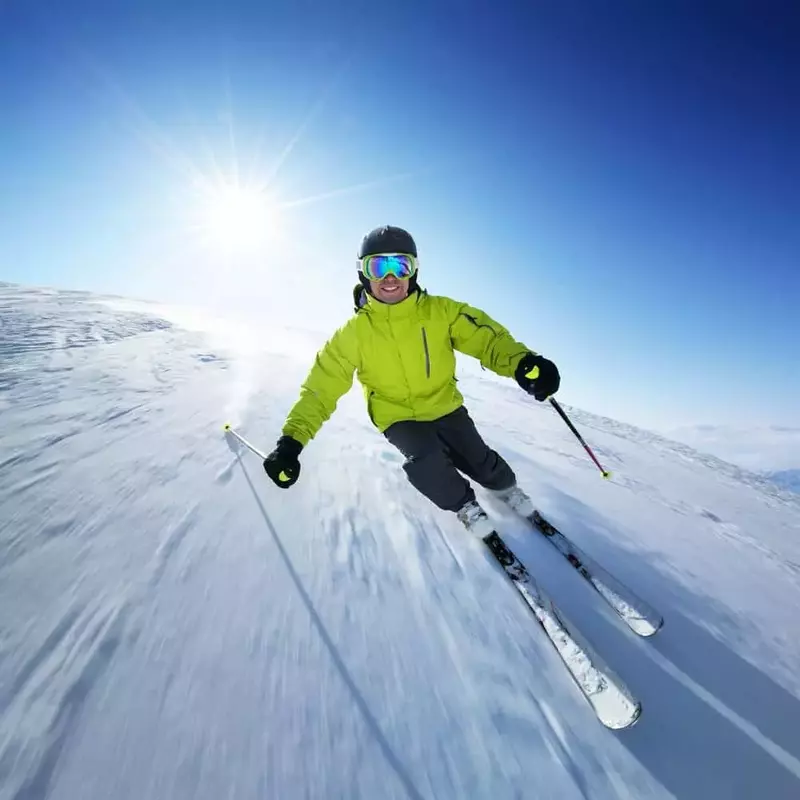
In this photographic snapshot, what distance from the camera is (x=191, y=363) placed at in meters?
8.09

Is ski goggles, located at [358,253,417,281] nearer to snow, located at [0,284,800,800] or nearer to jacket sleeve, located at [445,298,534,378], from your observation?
jacket sleeve, located at [445,298,534,378]

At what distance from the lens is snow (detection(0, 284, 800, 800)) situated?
1.66m

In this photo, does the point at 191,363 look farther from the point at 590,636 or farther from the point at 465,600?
A: the point at 590,636

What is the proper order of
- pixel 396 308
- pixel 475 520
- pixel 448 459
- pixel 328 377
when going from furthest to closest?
pixel 328 377, pixel 396 308, pixel 448 459, pixel 475 520

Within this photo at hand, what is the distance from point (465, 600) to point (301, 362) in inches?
350

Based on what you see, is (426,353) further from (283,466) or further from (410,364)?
(283,466)

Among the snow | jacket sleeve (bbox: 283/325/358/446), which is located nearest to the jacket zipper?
jacket sleeve (bbox: 283/325/358/446)

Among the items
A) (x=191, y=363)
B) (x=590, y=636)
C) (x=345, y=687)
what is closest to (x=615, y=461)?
(x=590, y=636)

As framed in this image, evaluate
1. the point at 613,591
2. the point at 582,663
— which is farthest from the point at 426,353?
the point at 582,663

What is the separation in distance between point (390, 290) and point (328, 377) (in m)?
1.01

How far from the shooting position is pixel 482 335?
3.95m

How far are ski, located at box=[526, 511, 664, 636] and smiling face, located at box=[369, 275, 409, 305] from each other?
2444 millimetres

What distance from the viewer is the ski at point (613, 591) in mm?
2510

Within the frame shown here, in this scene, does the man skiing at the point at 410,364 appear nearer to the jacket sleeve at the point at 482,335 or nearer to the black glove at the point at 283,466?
the jacket sleeve at the point at 482,335
